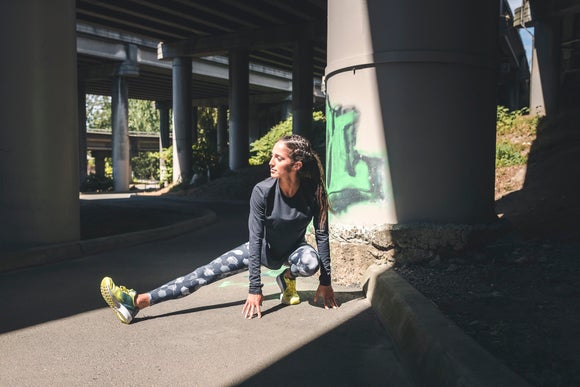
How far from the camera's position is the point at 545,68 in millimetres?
22219

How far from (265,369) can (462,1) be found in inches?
160

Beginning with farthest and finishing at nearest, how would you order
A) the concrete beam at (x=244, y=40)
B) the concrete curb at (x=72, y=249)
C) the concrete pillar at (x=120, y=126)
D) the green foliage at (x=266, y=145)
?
the concrete pillar at (x=120, y=126) < the green foliage at (x=266, y=145) < the concrete beam at (x=244, y=40) < the concrete curb at (x=72, y=249)

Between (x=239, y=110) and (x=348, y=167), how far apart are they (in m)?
22.0

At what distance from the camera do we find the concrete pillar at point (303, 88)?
2561 centimetres

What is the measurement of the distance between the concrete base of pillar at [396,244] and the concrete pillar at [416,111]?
11 centimetres

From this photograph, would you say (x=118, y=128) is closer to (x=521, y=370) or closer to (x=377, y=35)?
(x=377, y=35)

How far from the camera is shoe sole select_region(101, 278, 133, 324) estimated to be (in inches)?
156

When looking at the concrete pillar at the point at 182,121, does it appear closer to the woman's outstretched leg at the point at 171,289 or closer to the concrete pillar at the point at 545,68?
the concrete pillar at the point at 545,68

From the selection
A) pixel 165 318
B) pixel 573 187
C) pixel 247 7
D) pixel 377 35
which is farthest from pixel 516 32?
pixel 165 318

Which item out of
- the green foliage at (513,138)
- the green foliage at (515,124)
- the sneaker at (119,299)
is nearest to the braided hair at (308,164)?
the sneaker at (119,299)

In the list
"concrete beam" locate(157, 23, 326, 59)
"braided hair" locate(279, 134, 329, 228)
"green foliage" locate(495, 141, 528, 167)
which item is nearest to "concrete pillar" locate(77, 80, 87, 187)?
"concrete beam" locate(157, 23, 326, 59)

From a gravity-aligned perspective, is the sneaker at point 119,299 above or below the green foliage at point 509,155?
below

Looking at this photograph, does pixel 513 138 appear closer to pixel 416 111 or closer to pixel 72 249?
pixel 416 111

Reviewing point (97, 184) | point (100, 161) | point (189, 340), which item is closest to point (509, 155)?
point (189, 340)
